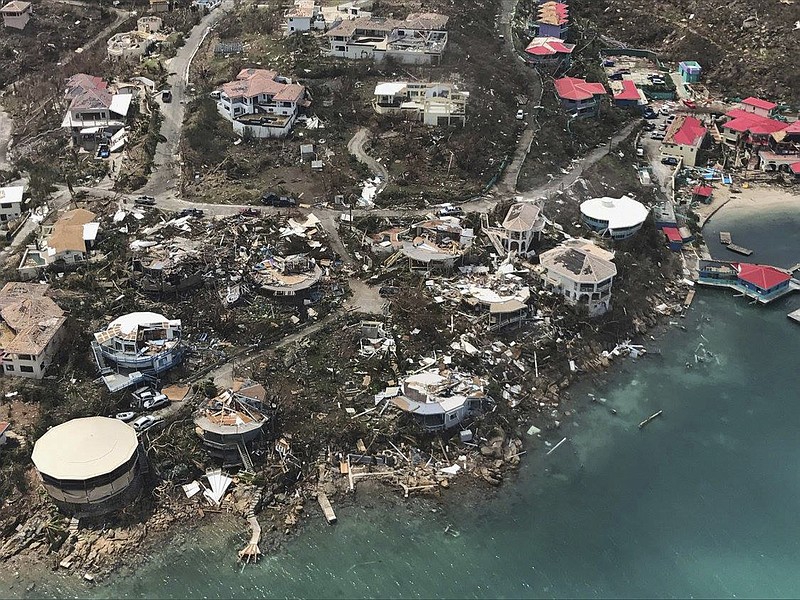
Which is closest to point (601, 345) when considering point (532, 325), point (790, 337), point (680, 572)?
point (532, 325)

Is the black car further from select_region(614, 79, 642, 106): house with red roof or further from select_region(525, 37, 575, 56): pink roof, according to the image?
select_region(614, 79, 642, 106): house with red roof

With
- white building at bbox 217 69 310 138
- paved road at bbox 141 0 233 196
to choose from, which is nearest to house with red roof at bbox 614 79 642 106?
white building at bbox 217 69 310 138

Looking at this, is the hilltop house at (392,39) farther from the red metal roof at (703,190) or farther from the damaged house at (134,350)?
the damaged house at (134,350)

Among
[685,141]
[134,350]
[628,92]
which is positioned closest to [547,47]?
[628,92]

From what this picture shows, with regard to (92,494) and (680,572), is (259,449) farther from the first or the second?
(680,572)

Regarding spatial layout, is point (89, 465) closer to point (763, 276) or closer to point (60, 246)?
point (60, 246)

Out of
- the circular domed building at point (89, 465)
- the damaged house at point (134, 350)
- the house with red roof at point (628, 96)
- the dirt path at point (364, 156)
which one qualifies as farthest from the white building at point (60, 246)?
the house with red roof at point (628, 96)
